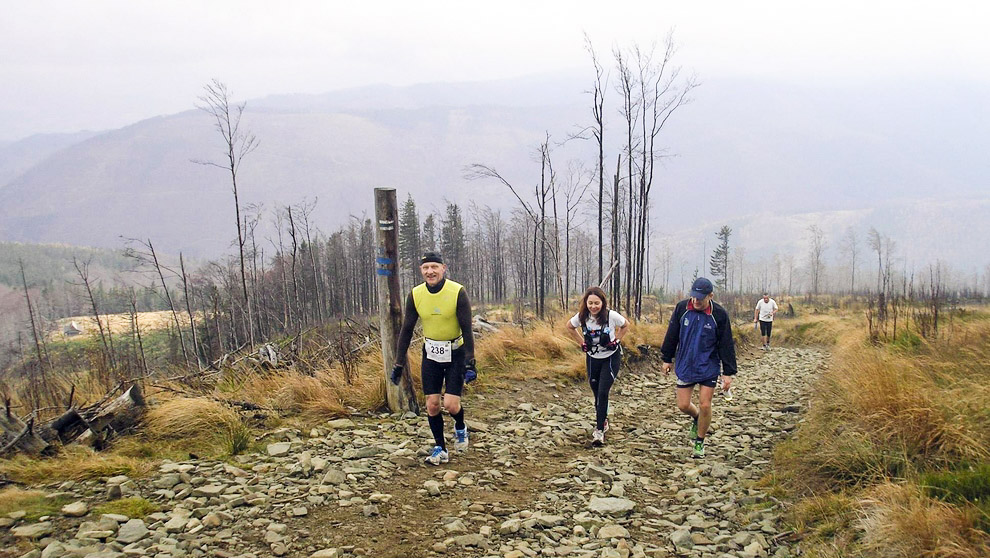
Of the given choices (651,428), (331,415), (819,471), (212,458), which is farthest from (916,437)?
(212,458)

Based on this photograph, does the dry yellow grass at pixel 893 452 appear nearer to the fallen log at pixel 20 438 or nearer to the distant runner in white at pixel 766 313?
the fallen log at pixel 20 438

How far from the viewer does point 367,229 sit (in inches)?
2357

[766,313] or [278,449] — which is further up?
[278,449]

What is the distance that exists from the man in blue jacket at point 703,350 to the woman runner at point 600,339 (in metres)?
0.73

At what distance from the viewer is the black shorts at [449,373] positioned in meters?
5.93

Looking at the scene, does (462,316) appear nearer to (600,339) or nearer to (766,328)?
(600,339)

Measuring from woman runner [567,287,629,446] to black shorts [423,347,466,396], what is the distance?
1.71m

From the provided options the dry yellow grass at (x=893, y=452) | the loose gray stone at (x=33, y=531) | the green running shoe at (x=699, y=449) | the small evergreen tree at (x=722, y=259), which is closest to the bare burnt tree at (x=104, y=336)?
the loose gray stone at (x=33, y=531)

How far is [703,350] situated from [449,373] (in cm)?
286

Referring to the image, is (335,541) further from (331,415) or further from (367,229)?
(367,229)

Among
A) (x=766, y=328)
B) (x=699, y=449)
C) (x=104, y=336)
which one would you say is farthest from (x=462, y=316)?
(x=766, y=328)

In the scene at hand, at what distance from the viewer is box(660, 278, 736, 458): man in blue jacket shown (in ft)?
20.7

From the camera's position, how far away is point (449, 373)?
5.97 metres


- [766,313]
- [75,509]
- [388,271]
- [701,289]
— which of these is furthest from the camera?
[766,313]
